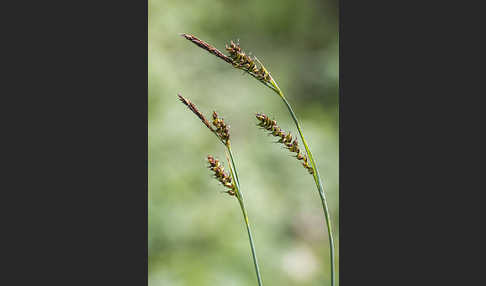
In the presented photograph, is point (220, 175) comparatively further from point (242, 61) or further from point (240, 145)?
point (240, 145)

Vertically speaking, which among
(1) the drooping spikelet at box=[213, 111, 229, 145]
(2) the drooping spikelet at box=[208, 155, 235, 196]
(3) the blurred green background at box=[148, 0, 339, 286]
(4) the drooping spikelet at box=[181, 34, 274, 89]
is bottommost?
(2) the drooping spikelet at box=[208, 155, 235, 196]

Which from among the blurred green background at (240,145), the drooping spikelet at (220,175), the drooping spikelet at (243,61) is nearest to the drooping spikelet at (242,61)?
the drooping spikelet at (243,61)

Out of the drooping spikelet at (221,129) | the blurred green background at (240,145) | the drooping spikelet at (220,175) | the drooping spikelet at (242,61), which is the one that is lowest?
the drooping spikelet at (220,175)

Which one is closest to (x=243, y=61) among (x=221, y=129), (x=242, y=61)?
(x=242, y=61)

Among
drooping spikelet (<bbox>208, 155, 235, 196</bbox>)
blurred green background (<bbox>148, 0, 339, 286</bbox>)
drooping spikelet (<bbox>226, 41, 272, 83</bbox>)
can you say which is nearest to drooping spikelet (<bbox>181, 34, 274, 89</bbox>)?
drooping spikelet (<bbox>226, 41, 272, 83</bbox>)

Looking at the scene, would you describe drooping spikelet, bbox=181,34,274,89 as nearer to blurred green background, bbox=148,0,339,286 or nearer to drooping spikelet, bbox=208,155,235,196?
drooping spikelet, bbox=208,155,235,196

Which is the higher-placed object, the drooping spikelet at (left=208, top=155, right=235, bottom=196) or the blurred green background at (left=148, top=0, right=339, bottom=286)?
the blurred green background at (left=148, top=0, right=339, bottom=286)

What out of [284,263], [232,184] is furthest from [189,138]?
[232,184]

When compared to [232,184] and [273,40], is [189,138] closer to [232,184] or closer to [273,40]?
[273,40]

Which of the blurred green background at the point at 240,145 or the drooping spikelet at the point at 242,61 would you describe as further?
the blurred green background at the point at 240,145

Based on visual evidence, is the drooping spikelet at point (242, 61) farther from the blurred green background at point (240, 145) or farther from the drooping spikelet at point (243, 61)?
the blurred green background at point (240, 145)
